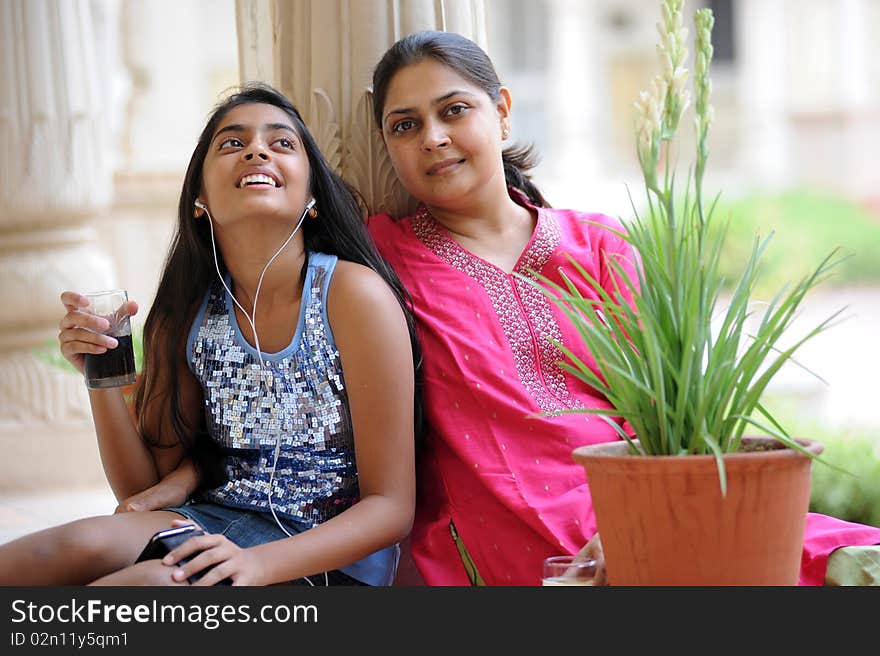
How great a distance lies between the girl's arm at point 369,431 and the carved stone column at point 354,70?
421 mm

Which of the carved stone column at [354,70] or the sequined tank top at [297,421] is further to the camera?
the carved stone column at [354,70]

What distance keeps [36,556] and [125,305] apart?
0.49 m

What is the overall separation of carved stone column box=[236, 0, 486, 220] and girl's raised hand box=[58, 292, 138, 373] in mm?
709

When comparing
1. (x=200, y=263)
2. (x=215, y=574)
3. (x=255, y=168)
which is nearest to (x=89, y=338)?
(x=200, y=263)

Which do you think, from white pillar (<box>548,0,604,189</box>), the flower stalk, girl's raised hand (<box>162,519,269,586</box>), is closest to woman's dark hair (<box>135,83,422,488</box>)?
girl's raised hand (<box>162,519,269,586</box>)

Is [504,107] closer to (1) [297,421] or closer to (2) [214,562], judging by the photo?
(1) [297,421]

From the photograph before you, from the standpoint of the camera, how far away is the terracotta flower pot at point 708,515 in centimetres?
164

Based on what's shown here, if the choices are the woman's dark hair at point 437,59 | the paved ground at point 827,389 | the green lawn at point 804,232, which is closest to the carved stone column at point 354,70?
the woman's dark hair at point 437,59

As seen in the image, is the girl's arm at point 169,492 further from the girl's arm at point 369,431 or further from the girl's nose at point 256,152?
the girl's nose at point 256,152

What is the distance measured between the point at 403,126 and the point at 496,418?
2.19ft

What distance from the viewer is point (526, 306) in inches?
99.3

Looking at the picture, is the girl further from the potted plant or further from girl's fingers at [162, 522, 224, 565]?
the potted plant

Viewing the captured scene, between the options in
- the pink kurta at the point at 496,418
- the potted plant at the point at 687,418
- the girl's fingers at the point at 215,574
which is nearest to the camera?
the potted plant at the point at 687,418

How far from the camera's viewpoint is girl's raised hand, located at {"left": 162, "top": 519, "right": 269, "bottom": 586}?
1.98m
